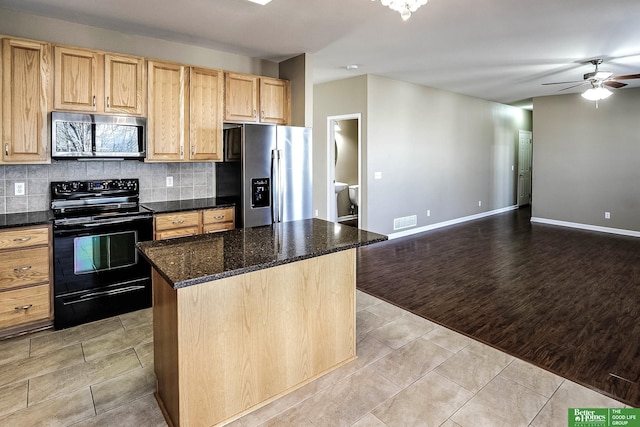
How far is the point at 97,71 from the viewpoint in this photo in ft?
10.8

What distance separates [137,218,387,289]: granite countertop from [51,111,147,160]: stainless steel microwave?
1.58 metres

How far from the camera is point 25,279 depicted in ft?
9.56

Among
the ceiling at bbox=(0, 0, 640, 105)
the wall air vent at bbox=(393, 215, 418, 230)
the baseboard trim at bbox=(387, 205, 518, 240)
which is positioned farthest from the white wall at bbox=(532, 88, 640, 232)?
the wall air vent at bbox=(393, 215, 418, 230)

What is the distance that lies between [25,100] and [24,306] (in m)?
1.66

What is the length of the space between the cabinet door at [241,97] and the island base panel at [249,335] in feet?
8.02

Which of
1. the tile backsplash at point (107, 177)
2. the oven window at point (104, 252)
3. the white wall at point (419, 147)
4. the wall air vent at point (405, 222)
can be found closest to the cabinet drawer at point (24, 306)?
the oven window at point (104, 252)

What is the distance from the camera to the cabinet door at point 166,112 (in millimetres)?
3586

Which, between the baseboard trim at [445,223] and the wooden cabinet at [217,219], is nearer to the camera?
the wooden cabinet at [217,219]

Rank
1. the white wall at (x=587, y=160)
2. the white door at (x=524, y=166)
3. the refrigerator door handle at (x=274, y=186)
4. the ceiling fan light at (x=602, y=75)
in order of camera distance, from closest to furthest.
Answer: the refrigerator door handle at (x=274, y=186) < the ceiling fan light at (x=602, y=75) < the white wall at (x=587, y=160) < the white door at (x=524, y=166)

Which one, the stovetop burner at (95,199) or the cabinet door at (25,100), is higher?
the cabinet door at (25,100)

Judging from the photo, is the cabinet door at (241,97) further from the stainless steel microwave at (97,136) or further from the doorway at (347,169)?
the doorway at (347,169)

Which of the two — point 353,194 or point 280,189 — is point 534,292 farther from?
point 353,194

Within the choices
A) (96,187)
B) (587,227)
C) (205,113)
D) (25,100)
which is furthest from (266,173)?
(587,227)

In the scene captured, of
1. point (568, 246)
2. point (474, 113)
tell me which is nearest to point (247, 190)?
point (568, 246)
